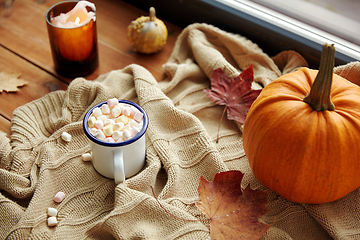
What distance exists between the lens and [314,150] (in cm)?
60

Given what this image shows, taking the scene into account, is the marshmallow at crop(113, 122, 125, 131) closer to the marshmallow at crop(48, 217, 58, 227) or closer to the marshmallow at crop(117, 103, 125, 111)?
the marshmallow at crop(117, 103, 125, 111)

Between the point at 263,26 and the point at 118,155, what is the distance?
2.02 feet

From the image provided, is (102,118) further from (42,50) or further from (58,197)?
(42,50)

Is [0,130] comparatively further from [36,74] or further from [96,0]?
[96,0]

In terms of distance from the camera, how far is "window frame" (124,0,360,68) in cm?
95

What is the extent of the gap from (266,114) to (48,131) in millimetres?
533

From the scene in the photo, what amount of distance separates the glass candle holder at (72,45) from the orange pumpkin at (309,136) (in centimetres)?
50

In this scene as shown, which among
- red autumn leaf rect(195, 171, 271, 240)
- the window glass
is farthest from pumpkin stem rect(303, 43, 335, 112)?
the window glass

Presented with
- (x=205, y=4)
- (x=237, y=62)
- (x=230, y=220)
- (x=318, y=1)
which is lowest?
(x=230, y=220)

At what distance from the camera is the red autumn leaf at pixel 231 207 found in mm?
622

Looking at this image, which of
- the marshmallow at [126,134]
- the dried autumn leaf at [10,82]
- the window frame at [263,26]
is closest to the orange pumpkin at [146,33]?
the window frame at [263,26]

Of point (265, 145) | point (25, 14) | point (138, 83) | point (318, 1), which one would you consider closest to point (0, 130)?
point (138, 83)

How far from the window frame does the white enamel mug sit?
511mm

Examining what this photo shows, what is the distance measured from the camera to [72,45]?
0.91 m
